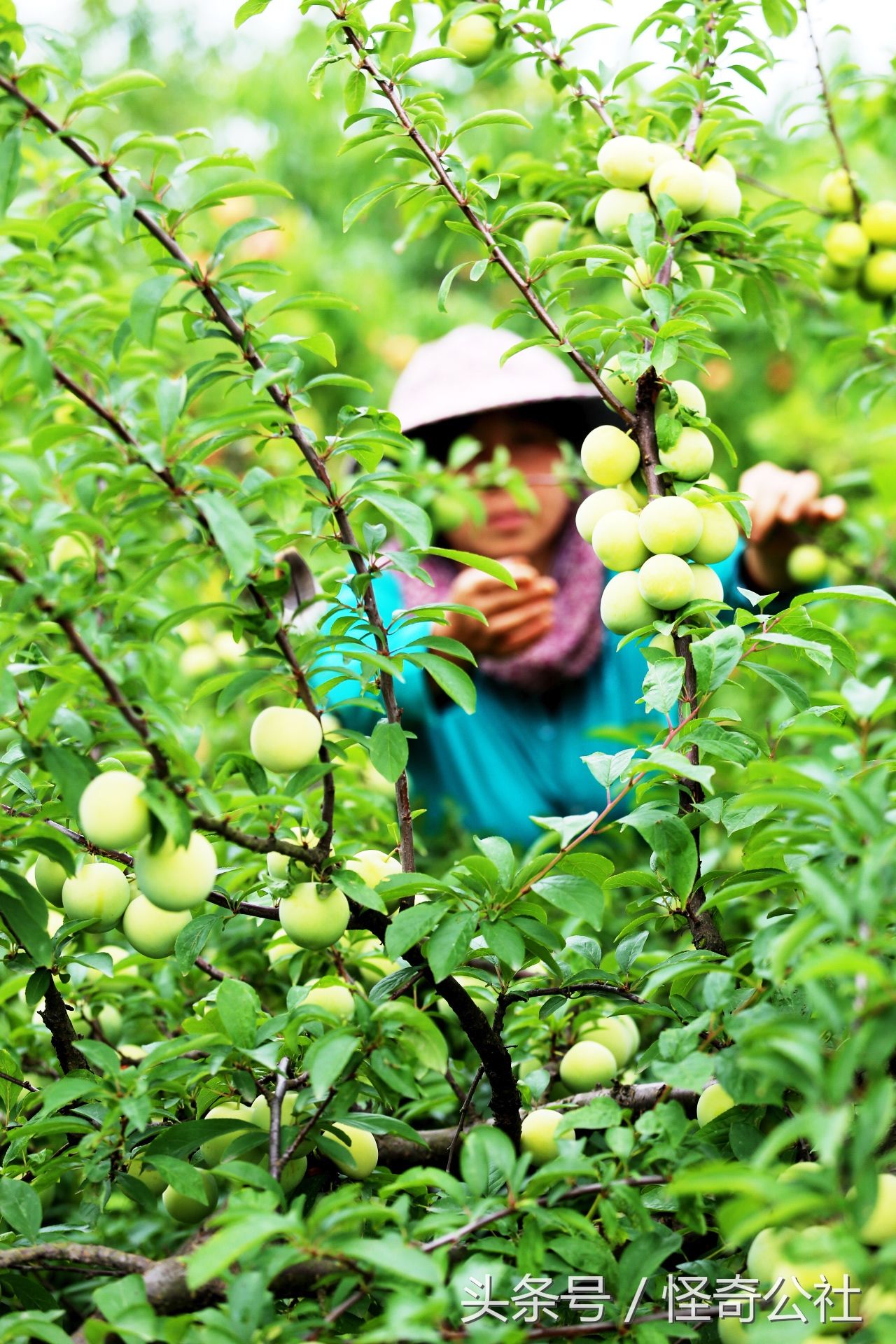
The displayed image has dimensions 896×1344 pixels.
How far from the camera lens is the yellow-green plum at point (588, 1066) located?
0.74 meters

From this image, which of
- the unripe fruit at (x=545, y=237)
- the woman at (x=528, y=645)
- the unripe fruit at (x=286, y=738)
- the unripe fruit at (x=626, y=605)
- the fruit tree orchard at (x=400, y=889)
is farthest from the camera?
the woman at (x=528, y=645)

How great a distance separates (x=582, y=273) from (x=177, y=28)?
5130 millimetres

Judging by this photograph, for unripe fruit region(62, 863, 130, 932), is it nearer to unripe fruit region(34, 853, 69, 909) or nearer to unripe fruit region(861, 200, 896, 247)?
unripe fruit region(34, 853, 69, 909)

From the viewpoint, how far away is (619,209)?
2.78 feet

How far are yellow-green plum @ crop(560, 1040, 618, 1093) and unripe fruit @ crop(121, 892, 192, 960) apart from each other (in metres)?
0.27

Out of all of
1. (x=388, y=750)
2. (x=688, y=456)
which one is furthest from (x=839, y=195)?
(x=388, y=750)

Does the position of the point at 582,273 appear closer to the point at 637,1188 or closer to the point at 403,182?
the point at 403,182

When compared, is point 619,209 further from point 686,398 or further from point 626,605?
point 626,605

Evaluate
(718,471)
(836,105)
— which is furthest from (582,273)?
(718,471)

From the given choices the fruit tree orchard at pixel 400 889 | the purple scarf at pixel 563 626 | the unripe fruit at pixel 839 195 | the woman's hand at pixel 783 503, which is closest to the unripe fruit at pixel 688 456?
the fruit tree orchard at pixel 400 889

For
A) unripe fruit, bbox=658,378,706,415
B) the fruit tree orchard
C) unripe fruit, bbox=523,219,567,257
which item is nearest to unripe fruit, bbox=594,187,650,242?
the fruit tree orchard

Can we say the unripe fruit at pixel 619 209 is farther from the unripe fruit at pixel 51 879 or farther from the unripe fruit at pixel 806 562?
the unripe fruit at pixel 806 562

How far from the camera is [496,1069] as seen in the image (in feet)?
2.21

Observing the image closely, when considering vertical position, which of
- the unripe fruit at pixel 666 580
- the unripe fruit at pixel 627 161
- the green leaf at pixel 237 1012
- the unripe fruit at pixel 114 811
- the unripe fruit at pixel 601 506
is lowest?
the green leaf at pixel 237 1012
